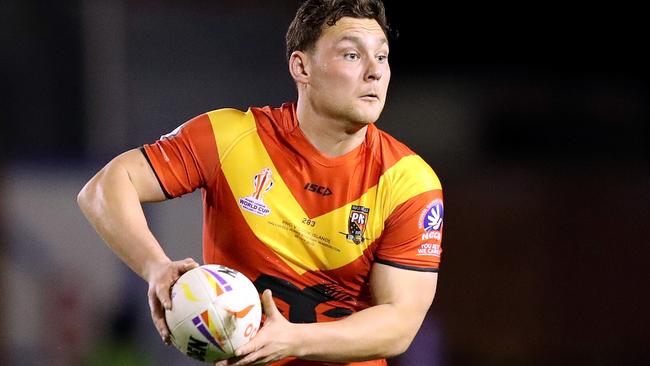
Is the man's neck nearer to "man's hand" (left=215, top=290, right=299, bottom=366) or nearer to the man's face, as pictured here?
the man's face

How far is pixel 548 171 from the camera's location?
4957 millimetres

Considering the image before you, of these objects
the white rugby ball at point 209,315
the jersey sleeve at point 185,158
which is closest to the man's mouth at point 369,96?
the jersey sleeve at point 185,158

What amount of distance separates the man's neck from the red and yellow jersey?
0.08 ft

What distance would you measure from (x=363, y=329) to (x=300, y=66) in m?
0.95

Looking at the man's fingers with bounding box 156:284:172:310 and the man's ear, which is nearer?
the man's fingers with bounding box 156:284:172:310

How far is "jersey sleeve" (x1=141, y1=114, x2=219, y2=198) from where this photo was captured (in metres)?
3.05

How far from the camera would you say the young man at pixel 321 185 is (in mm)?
3072

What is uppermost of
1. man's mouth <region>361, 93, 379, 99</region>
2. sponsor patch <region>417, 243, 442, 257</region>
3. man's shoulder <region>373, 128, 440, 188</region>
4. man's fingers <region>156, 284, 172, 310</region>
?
man's mouth <region>361, 93, 379, 99</region>

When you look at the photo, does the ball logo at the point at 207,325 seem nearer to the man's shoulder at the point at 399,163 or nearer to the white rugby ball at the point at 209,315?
the white rugby ball at the point at 209,315

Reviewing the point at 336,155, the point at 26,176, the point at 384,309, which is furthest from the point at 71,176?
the point at 384,309

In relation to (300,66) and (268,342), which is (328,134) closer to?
(300,66)

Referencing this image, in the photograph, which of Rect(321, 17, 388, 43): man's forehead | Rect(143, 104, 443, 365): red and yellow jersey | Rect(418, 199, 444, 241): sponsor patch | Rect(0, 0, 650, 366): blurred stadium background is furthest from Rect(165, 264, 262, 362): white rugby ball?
Rect(0, 0, 650, 366): blurred stadium background

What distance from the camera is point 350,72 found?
304 cm

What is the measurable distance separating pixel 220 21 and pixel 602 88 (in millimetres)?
2086
